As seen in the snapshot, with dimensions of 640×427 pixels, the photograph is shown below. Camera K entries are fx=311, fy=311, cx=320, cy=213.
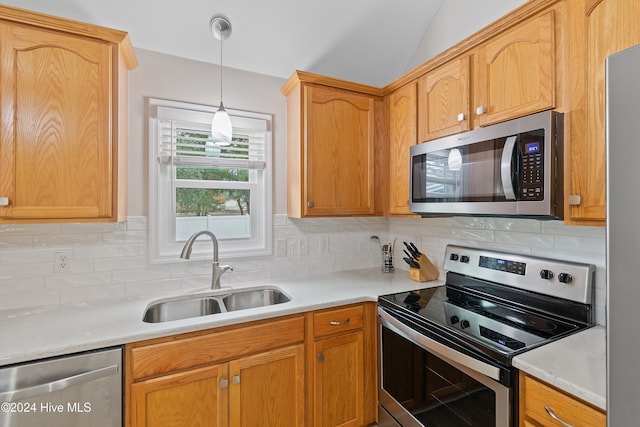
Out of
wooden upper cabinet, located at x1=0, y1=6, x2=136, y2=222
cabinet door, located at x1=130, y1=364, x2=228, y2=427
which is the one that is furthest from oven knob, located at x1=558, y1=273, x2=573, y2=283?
wooden upper cabinet, located at x1=0, y1=6, x2=136, y2=222

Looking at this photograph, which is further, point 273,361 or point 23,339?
point 273,361

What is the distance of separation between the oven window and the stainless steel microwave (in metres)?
0.70

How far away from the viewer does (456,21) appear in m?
2.04

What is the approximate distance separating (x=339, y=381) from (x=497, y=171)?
135 cm

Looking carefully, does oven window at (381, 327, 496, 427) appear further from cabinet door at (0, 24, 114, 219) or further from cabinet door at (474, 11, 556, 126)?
cabinet door at (0, 24, 114, 219)

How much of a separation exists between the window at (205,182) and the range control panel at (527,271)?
50.2 inches

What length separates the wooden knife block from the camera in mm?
2080

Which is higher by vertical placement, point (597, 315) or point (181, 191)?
point (181, 191)

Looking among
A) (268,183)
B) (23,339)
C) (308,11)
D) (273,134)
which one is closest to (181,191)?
(268,183)

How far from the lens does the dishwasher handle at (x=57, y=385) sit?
1085 mm

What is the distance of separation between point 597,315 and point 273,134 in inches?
79.5

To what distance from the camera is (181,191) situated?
2.00 meters

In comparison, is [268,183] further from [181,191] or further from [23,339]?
[23,339]

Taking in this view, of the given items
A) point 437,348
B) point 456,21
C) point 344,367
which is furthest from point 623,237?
point 456,21
